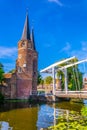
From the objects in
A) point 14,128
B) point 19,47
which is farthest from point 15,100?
point 14,128

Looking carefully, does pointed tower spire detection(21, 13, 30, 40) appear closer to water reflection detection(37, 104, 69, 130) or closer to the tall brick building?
the tall brick building

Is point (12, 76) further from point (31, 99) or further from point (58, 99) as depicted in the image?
point (58, 99)

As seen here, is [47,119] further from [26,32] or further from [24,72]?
[26,32]

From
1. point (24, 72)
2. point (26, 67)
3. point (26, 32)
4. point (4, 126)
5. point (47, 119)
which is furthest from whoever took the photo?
point (26, 32)

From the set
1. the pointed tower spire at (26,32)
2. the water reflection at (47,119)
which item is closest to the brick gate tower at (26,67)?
the pointed tower spire at (26,32)

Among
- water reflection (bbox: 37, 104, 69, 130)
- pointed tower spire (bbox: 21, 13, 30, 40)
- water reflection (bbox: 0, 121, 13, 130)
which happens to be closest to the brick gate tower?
pointed tower spire (bbox: 21, 13, 30, 40)

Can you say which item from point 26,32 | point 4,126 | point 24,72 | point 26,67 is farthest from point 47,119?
point 26,32

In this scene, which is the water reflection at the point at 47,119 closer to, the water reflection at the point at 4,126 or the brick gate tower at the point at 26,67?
the water reflection at the point at 4,126

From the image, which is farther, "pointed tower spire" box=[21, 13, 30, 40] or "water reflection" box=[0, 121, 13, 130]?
"pointed tower spire" box=[21, 13, 30, 40]

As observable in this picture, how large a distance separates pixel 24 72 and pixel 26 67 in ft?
3.02

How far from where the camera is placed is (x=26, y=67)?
3906 centimetres

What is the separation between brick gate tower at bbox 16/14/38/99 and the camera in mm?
37812

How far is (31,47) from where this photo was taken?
132 ft

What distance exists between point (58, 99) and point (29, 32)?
11990 mm
